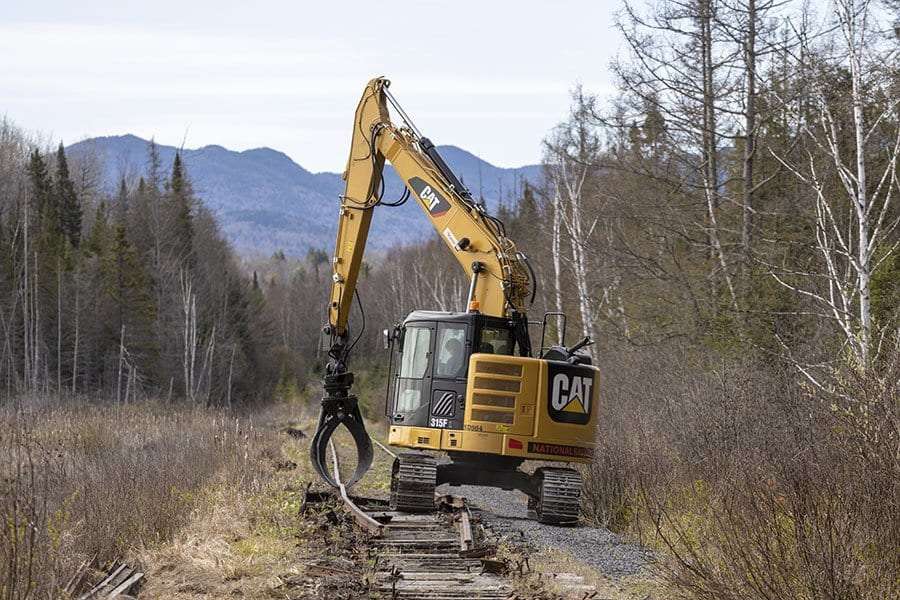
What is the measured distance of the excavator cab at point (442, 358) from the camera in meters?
14.6

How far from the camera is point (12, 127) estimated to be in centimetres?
9000

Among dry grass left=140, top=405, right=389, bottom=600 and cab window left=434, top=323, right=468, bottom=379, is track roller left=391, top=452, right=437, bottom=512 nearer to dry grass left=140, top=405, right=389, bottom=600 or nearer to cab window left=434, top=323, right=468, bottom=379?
dry grass left=140, top=405, right=389, bottom=600

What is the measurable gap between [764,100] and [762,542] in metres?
16.3

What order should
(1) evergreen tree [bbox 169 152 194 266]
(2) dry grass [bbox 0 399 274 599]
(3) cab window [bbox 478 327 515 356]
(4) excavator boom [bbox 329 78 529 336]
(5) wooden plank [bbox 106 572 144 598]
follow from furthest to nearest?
(1) evergreen tree [bbox 169 152 194 266]
(4) excavator boom [bbox 329 78 529 336]
(3) cab window [bbox 478 327 515 356]
(5) wooden plank [bbox 106 572 144 598]
(2) dry grass [bbox 0 399 274 599]

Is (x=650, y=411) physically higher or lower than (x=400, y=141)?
lower

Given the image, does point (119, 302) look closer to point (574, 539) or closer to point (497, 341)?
point (497, 341)

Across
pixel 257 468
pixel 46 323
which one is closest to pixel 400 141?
pixel 257 468

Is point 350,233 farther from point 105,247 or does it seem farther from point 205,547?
point 105,247

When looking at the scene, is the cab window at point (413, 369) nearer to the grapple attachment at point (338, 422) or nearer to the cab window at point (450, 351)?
the cab window at point (450, 351)

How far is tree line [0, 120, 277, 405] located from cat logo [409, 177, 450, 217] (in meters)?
33.7

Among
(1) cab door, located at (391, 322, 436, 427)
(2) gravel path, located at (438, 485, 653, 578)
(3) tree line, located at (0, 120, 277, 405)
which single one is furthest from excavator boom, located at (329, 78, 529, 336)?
(3) tree line, located at (0, 120, 277, 405)

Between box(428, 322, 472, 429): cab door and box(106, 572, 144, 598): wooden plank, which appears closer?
box(106, 572, 144, 598): wooden plank

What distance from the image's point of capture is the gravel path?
34.6ft

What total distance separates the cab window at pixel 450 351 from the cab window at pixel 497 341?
11.8 inches
